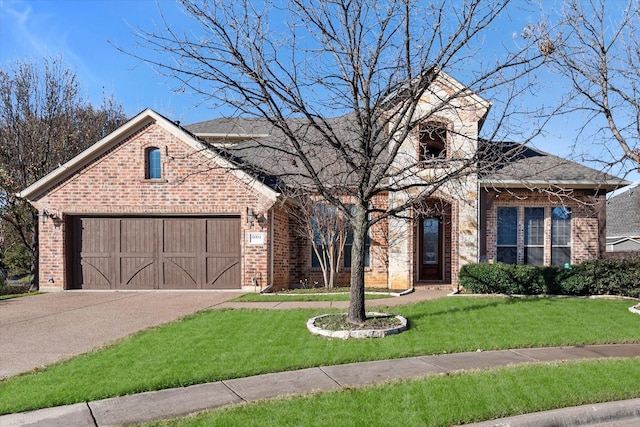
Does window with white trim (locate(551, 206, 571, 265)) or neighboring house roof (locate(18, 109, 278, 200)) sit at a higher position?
neighboring house roof (locate(18, 109, 278, 200))

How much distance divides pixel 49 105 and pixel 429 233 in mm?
16502

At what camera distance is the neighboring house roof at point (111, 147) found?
13.2 metres

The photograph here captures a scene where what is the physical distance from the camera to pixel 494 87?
7320 mm

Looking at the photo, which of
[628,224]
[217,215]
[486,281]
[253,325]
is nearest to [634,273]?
[486,281]

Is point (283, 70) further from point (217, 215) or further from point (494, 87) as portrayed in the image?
point (217, 215)

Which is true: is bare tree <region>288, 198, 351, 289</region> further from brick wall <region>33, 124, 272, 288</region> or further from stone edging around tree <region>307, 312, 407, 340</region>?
stone edging around tree <region>307, 312, 407, 340</region>

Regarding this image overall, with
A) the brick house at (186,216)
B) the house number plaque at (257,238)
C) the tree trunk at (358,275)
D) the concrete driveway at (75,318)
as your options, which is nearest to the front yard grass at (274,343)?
the concrete driveway at (75,318)

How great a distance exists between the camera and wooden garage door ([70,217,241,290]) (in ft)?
44.5

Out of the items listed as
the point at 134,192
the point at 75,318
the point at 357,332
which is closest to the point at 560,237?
the point at 357,332

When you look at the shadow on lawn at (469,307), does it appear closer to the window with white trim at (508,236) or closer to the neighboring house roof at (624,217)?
the window with white trim at (508,236)

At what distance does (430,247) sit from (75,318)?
1088 cm

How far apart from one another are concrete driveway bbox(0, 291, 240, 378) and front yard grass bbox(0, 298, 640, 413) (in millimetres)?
618

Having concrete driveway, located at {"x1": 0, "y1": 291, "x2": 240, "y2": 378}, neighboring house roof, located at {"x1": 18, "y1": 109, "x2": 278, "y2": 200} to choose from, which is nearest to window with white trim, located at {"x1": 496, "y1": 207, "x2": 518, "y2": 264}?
neighboring house roof, located at {"x1": 18, "y1": 109, "x2": 278, "y2": 200}

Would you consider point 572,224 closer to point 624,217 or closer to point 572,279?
point 572,279
